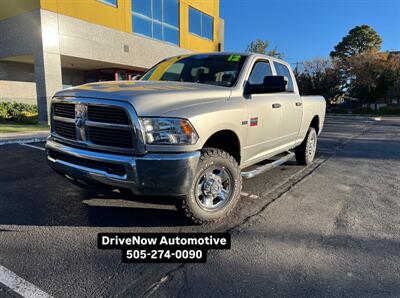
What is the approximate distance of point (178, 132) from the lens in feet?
9.77

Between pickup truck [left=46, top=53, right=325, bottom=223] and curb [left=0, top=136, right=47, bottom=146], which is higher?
pickup truck [left=46, top=53, right=325, bottom=223]

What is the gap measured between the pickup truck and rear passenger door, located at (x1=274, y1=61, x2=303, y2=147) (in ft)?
1.25

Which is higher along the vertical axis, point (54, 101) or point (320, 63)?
point (320, 63)

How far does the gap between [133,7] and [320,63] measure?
111 feet

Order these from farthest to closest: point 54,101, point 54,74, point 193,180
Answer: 1. point 54,74
2. point 54,101
3. point 193,180

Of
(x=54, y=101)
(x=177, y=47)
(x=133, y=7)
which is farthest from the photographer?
(x=177, y=47)

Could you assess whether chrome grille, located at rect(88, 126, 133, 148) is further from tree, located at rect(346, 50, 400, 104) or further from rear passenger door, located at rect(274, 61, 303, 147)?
tree, located at rect(346, 50, 400, 104)

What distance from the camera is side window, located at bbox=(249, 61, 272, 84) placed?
14.1 ft

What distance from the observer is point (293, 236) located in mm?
3381

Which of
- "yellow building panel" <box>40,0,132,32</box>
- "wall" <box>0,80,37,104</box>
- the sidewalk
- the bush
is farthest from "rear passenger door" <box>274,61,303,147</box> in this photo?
"wall" <box>0,80,37,104</box>

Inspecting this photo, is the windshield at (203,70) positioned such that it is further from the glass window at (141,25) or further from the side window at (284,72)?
the glass window at (141,25)

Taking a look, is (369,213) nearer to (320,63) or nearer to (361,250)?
(361,250)

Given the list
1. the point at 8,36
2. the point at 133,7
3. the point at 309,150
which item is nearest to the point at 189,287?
the point at 309,150

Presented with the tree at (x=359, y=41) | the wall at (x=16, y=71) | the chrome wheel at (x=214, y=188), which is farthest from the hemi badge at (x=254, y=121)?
the tree at (x=359, y=41)
